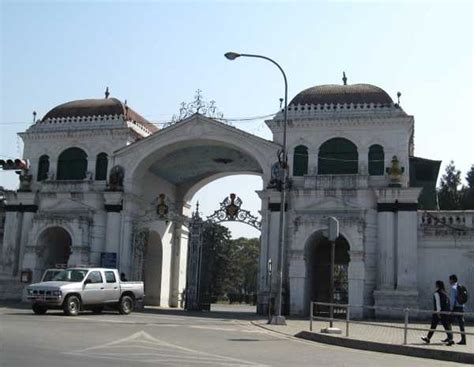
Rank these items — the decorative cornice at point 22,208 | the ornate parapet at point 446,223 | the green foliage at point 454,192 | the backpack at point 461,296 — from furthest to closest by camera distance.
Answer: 1. the green foliage at point 454,192
2. the decorative cornice at point 22,208
3. the ornate parapet at point 446,223
4. the backpack at point 461,296

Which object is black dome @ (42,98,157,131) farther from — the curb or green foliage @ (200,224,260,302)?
the curb

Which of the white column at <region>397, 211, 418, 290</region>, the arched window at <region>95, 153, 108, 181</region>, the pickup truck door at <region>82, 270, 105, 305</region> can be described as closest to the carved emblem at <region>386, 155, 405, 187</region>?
the white column at <region>397, 211, 418, 290</region>

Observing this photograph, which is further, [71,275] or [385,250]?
[385,250]

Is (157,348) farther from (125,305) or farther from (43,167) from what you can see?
(43,167)

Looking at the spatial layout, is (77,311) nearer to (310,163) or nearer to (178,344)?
(178,344)

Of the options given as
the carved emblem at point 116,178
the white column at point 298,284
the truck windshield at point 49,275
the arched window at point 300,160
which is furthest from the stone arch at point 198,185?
the truck windshield at point 49,275

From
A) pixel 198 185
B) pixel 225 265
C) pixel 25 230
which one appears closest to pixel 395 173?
pixel 198 185

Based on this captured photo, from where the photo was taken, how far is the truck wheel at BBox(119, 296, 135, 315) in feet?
88.3

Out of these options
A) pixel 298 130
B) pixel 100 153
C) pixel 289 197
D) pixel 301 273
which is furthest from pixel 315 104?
pixel 100 153

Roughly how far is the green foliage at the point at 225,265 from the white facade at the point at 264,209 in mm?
3577

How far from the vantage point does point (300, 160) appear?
33438 mm

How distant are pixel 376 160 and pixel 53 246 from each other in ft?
62.8

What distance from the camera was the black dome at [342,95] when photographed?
33312 mm

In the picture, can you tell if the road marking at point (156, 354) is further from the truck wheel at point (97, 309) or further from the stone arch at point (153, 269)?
the stone arch at point (153, 269)
